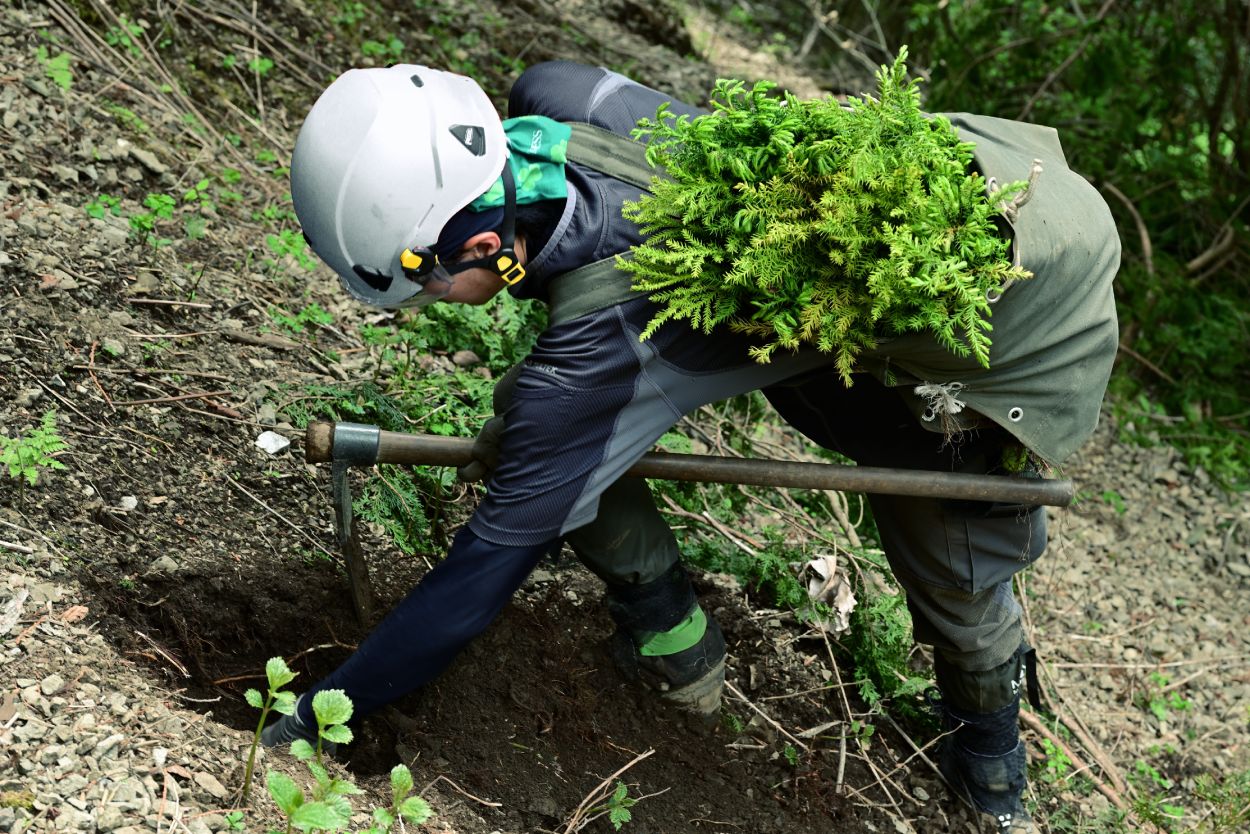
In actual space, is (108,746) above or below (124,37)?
below

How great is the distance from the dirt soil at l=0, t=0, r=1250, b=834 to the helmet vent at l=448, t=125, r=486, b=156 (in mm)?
1204

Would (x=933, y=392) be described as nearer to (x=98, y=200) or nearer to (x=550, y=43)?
(x=98, y=200)

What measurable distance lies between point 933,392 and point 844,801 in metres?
1.50

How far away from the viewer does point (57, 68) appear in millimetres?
4309

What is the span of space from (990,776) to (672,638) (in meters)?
1.08

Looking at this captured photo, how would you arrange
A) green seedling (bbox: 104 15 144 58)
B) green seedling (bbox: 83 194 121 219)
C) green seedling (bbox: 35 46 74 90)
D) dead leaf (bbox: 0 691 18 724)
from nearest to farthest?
dead leaf (bbox: 0 691 18 724) < green seedling (bbox: 83 194 121 219) < green seedling (bbox: 35 46 74 90) < green seedling (bbox: 104 15 144 58)

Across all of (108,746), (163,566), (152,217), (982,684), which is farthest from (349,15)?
(982,684)

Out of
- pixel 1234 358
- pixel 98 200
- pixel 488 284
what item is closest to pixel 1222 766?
pixel 1234 358

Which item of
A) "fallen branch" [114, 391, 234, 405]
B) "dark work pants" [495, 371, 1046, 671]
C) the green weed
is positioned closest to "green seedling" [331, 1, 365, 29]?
the green weed

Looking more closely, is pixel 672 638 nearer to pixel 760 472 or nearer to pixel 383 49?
pixel 760 472

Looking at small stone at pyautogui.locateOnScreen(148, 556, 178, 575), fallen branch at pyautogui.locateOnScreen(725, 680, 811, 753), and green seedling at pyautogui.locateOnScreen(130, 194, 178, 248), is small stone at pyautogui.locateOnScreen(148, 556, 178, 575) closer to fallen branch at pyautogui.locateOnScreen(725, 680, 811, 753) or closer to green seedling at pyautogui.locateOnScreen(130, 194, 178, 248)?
green seedling at pyautogui.locateOnScreen(130, 194, 178, 248)

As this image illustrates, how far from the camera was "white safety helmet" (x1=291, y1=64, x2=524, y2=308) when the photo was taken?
2.47 metres

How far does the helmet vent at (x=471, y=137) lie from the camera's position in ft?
8.25

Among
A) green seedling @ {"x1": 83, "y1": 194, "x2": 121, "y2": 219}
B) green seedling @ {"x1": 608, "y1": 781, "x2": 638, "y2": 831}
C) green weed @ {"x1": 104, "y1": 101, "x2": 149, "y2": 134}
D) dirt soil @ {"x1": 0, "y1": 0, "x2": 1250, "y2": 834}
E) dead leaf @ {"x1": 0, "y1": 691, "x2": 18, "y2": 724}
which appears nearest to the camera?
dead leaf @ {"x1": 0, "y1": 691, "x2": 18, "y2": 724}
